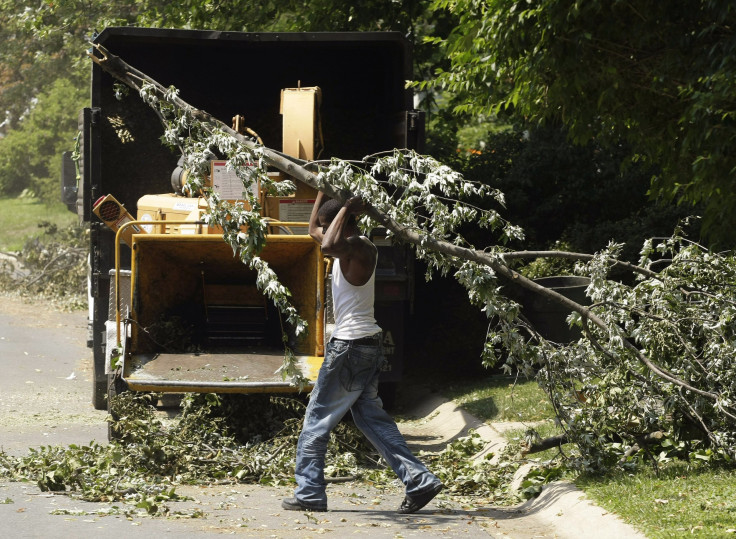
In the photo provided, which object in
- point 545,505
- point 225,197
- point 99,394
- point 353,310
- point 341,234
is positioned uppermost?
point 225,197

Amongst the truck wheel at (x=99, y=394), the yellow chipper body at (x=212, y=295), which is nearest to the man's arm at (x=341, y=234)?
the yellow chipper body at (x=212, y=295)

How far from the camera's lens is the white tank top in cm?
662

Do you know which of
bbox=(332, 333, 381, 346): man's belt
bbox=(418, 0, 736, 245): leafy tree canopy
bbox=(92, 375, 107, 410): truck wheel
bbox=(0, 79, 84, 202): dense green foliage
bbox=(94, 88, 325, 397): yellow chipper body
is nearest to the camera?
bbox=(418, 0, 736, 245): leafy tree canopy

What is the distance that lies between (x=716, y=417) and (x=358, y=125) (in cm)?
528

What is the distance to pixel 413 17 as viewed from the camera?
545 inches

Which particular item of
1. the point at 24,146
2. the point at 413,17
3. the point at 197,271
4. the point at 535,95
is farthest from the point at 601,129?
the point at 24,146

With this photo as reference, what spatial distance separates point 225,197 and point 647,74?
357 centimetres

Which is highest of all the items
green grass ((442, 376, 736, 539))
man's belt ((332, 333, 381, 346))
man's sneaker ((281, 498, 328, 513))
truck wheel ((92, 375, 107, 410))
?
man's belt ((332, 333, 381, 346))

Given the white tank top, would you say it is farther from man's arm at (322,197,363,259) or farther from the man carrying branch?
man's arm at (322,197,363,259)

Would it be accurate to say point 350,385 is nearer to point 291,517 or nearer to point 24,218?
point 291,517

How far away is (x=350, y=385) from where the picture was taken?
662 centimetres

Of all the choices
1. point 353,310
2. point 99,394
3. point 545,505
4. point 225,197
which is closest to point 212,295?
point 225,197

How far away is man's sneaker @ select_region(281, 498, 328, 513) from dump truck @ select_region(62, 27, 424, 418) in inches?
58.7

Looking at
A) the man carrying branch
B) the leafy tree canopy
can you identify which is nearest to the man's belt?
the man carrying branch
